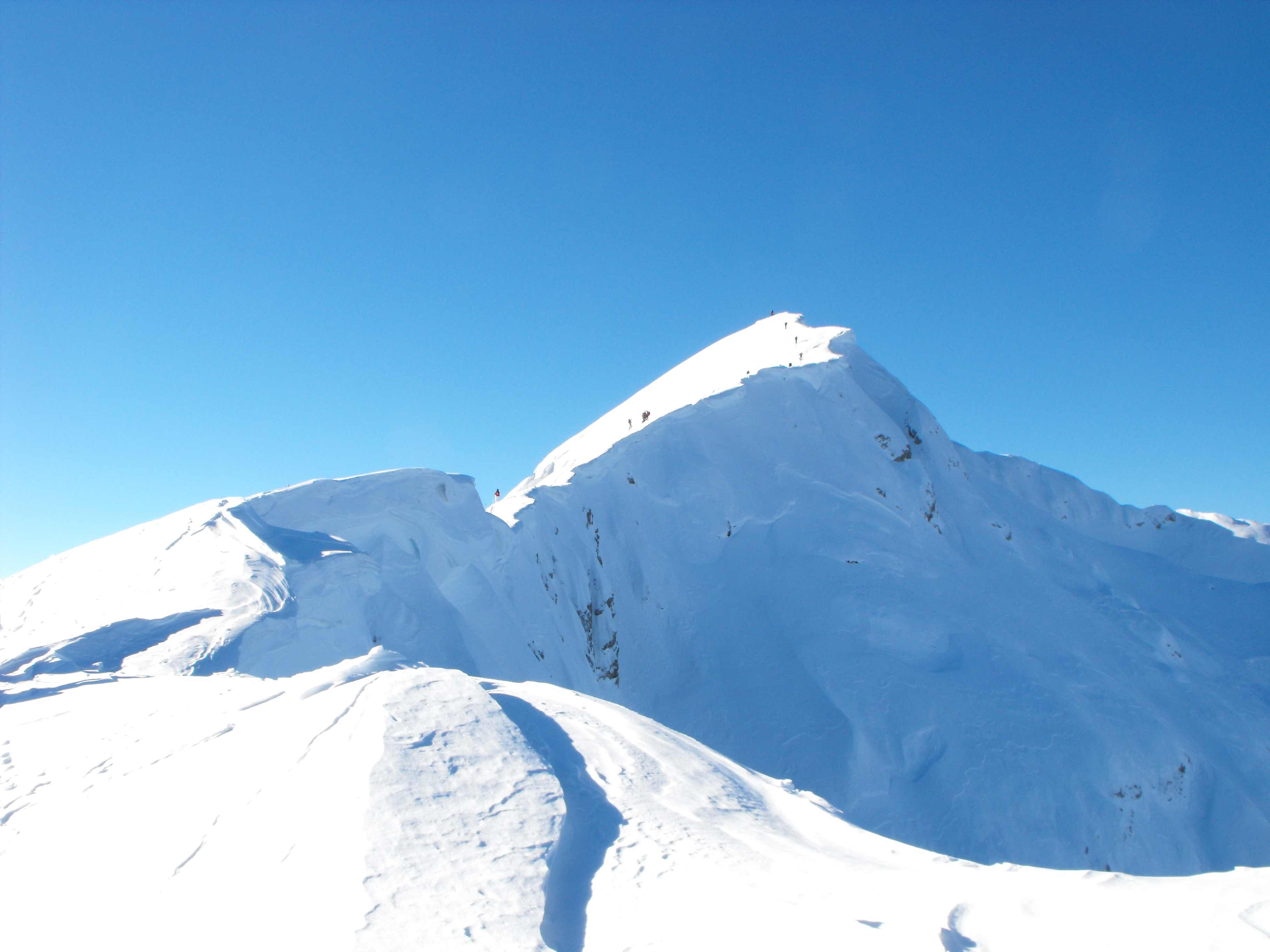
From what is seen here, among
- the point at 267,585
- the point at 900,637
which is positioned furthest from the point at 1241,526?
the point at 267,585

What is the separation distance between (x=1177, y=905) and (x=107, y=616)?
9986 millimetres

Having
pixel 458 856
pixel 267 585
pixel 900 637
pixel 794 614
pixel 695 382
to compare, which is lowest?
pixel 458 856

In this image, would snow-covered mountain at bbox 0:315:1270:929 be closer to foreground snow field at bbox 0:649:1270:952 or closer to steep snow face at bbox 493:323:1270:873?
steep snow face at bbox 493:323:1270:873

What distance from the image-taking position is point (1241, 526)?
86.0ft

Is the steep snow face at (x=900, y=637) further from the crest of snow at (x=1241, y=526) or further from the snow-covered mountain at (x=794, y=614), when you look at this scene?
the crest of snow at (x=1241, y=526)

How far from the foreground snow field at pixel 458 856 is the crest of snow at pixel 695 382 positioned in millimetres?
10672

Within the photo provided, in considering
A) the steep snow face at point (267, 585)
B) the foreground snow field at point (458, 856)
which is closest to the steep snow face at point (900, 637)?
the steep snow face at point (267, 585)

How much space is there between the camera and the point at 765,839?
15.6 ft

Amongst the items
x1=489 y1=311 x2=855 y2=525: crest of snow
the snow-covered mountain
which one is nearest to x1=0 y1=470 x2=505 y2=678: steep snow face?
the snow-covered mountain

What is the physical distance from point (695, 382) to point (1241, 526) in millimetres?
20824

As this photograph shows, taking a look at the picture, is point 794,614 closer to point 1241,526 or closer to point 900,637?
point 900,637

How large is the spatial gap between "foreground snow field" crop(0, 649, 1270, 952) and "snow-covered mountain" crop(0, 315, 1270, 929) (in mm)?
3303

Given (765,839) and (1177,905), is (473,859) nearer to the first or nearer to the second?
(765,839)

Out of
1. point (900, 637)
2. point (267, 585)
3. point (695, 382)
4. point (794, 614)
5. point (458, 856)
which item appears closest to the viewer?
point (458, 856)
